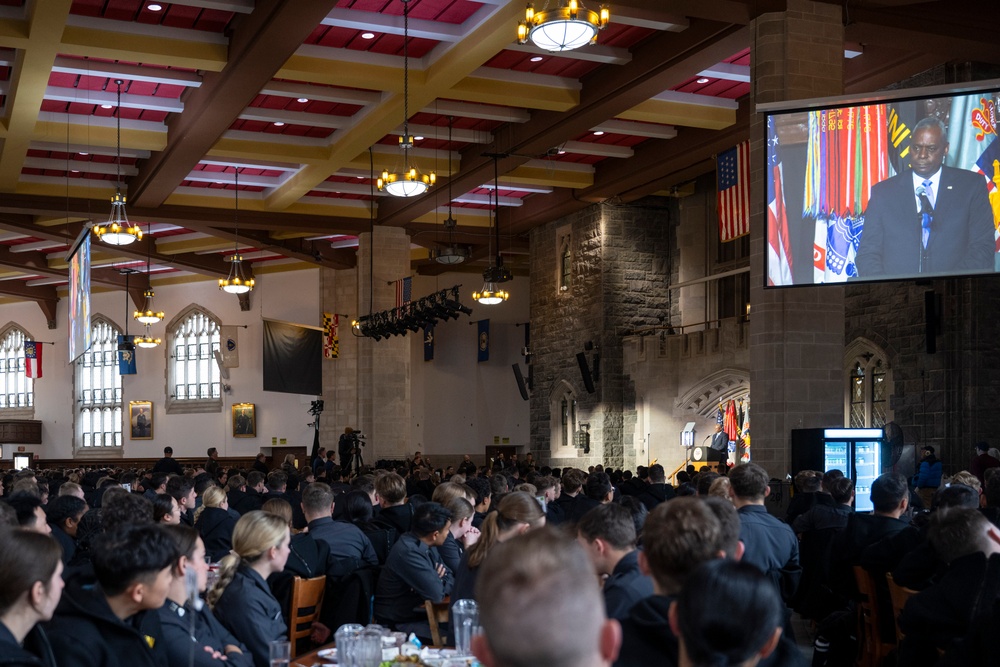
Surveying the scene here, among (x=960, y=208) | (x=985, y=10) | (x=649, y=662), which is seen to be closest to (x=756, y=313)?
(x=960, y=208)

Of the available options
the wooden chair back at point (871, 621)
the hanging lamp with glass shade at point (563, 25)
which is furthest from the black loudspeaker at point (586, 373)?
the wooden chair back at point (871, 621)

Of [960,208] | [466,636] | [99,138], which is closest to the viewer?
[466,636]

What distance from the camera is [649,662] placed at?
8.47 feet

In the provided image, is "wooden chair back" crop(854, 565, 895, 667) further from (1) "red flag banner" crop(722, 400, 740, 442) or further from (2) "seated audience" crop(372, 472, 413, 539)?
(1) "red flag banner" crop(722, 400, 740, 442)

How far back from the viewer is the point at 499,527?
15.9 feet

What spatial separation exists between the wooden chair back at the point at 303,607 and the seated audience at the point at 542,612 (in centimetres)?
368

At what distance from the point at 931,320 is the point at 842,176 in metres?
4.51

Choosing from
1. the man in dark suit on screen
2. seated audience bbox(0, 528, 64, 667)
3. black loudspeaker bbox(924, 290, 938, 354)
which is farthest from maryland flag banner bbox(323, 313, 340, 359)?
seated audience bbox(0, 528, 64, 667)

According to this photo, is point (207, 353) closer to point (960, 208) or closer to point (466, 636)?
point (960, 208)

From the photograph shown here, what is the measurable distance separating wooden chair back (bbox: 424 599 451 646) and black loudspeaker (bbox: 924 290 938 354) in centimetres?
1072

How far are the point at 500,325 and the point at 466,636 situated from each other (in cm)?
2304

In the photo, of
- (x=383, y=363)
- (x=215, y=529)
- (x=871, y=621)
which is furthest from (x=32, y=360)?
(x=871, y=621)

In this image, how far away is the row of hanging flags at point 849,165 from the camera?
9906 mm

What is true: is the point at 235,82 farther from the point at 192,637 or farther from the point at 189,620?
the point at 192,637
